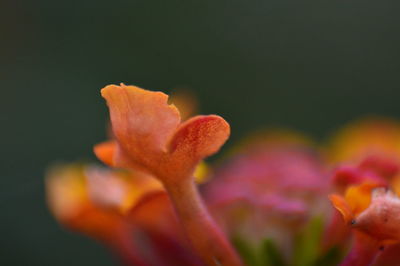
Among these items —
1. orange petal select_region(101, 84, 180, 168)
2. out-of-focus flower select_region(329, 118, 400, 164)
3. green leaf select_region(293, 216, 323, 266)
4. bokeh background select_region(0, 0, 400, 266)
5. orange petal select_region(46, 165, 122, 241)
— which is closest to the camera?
orange petal select_region(101, 84, 180, 168)

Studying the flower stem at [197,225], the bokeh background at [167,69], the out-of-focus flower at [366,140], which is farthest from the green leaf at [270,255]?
the bokeh background at [167,69]

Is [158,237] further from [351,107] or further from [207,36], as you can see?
[207,36]

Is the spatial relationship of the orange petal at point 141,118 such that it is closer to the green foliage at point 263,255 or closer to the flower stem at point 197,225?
the flower stem at point 197,225

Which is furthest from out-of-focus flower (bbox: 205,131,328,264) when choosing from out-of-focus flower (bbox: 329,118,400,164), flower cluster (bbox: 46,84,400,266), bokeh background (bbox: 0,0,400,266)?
bokeh background (bbox: 0,0,400,266)

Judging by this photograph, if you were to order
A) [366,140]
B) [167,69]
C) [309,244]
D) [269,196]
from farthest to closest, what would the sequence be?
[167,69]
[366,140]
[269,196]
[309,244]

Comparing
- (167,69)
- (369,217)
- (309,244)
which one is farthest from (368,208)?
(167,69)

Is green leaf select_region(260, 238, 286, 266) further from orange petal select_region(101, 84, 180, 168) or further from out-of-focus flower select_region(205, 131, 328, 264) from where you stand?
orange petal select_region(101, 84, 180, 168)

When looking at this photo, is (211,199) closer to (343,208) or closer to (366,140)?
(343,208)

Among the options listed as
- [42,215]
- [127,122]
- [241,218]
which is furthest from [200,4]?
[127,122]
